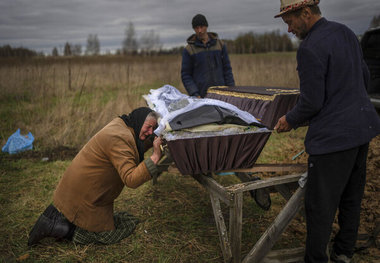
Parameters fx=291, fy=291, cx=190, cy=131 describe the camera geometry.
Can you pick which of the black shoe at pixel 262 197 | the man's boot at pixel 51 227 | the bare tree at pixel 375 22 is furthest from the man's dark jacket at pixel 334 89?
the bare tree at pixel 375 22

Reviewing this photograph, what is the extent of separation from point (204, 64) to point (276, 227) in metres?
2.84

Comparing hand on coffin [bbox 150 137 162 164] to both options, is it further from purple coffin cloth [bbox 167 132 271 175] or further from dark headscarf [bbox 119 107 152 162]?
dark headscarf [bbox 119 107 152 162]

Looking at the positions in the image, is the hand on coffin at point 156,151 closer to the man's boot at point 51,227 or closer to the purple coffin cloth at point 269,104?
the purple coffin cloth at point 269,104

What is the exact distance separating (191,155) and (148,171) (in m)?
0.40

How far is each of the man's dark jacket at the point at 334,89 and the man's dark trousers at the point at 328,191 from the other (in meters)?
0.11

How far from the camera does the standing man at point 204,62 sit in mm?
4395

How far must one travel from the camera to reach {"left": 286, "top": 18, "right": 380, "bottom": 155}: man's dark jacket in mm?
1872

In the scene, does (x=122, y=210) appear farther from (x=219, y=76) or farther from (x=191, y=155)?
(x=219, y=76)

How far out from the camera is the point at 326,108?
197cm

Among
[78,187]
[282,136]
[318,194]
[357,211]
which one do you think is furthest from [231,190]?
[282,136]

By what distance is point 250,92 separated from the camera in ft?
9.14

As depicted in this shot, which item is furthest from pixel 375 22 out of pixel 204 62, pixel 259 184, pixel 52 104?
pixel 52 104

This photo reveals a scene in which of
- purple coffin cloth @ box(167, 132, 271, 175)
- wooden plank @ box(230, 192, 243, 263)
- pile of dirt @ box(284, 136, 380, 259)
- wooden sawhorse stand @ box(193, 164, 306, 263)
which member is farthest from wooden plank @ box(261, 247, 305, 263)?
purple coffin cloth @ box(167, 132, 271, 175)

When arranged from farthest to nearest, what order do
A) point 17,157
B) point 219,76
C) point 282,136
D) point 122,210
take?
point 282,136, point 17,157, point 219,76, point 122,210
